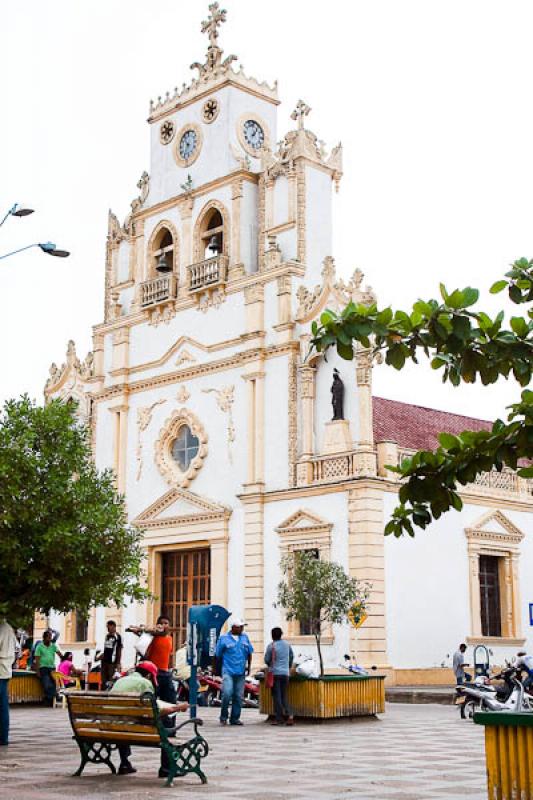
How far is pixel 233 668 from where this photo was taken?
720 inches

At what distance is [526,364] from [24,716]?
16671 mm

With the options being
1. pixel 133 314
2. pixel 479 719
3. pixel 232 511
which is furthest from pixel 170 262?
pixel 479 719

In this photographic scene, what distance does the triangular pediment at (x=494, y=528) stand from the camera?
29078 mm

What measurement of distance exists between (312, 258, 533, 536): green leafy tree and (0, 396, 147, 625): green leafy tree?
9554mm

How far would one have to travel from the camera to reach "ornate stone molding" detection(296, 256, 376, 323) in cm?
2814

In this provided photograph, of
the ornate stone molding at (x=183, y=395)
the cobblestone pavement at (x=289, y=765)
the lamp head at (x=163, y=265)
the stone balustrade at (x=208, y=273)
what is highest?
the lamp head at (x=163, y=265)

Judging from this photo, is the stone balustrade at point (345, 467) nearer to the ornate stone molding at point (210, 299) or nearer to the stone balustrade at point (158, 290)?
the ornate stone molding at point (210, 299)

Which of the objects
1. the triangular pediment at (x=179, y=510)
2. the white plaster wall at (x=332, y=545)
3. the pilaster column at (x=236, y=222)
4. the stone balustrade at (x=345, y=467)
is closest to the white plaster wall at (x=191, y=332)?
the pilaster column at (x=236, y=222)

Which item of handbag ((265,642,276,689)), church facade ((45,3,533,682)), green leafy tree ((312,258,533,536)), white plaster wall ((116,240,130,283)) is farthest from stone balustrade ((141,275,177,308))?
green leafy tree ((312,258,533,536))

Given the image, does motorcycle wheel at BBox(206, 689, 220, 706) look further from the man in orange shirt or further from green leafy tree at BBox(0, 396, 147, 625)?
the man in orange shirt

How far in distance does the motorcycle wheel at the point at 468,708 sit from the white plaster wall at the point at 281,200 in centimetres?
1530

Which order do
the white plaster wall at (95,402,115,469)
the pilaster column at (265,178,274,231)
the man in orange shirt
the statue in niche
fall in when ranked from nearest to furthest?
the man in orange shirt < the statue in niche < the pilaster column at (265,178,274,231) < the white plaster wall at (95,402,115,469)

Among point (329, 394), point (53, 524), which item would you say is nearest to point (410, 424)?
point (329, 394)

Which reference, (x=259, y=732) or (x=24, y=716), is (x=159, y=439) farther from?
(x=259, y=732)
